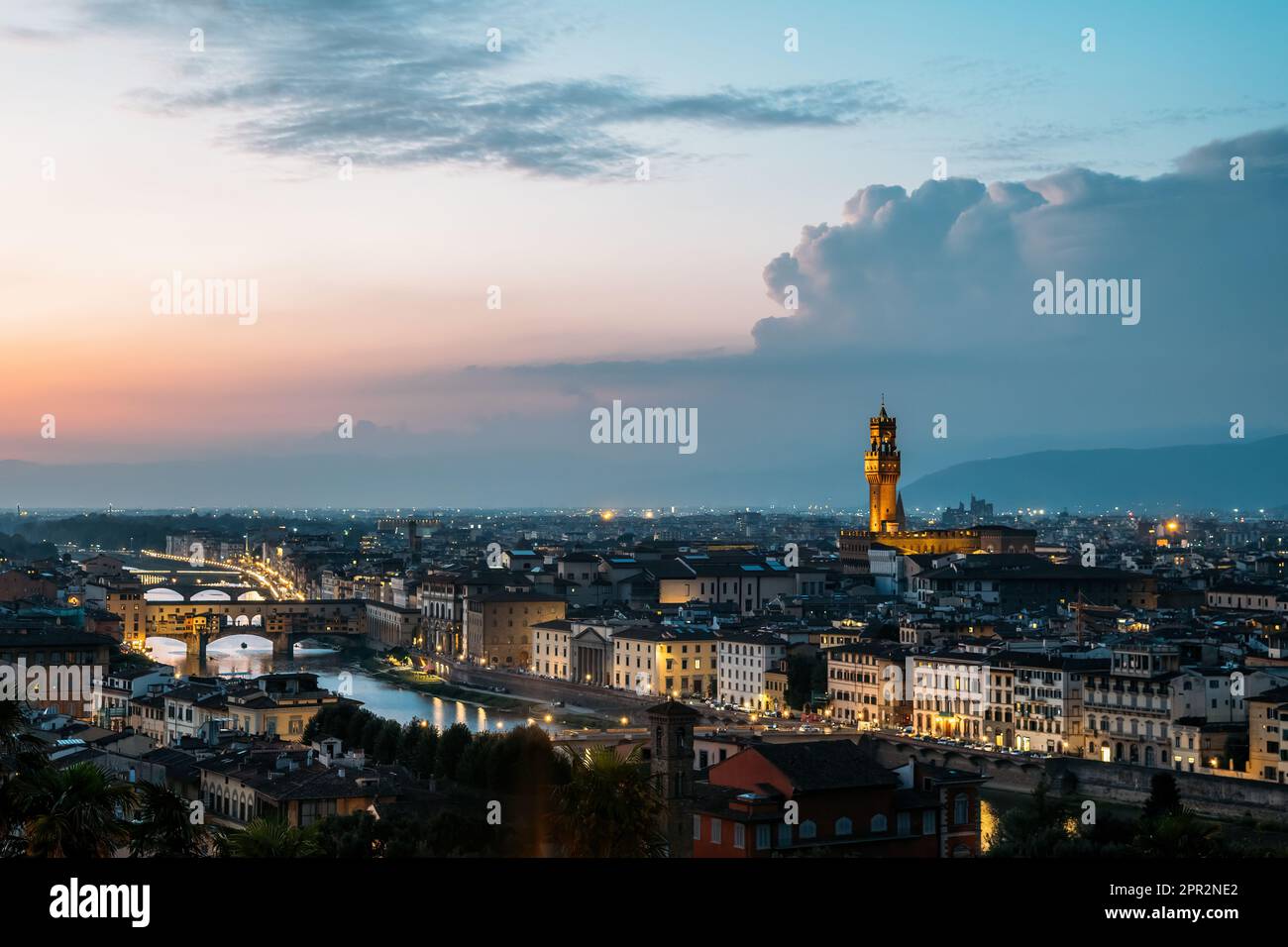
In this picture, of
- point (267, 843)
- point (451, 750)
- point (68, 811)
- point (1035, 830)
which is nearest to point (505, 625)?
point (451, 750)

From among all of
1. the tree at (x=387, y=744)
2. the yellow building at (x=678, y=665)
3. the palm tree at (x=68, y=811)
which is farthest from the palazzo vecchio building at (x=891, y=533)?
the palm tree at (x=68, y=811)

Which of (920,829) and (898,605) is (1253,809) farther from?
(898,605)

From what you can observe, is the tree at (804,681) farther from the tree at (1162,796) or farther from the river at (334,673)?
the tree at (1162,796)

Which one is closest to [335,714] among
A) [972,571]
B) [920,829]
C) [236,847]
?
[920,829]
